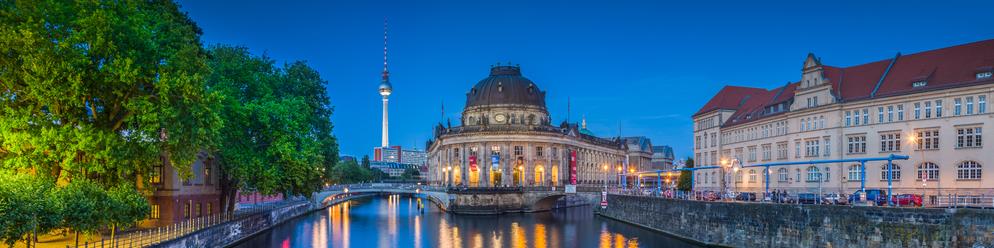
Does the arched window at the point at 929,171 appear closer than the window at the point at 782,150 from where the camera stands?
Yes

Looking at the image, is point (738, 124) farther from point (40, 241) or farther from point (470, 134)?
point (40, 241)

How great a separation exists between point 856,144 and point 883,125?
10.4 ft

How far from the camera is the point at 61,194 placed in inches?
1176

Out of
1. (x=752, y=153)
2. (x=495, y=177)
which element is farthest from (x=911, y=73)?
(x=495, y=177)

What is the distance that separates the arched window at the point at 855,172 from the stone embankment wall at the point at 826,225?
1470cm

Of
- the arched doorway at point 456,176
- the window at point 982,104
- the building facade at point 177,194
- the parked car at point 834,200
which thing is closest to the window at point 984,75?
the window at point 982,104

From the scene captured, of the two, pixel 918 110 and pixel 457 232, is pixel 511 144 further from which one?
pixel 918 110

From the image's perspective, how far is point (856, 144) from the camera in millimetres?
60000

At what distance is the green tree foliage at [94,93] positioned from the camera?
102 ft

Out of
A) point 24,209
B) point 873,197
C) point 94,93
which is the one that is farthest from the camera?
point 873,197

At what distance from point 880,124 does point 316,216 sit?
5719 cm

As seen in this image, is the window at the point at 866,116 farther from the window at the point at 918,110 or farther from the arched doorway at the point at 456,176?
the arched doorway at the point at 456,176

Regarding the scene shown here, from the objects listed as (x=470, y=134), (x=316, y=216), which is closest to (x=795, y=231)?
(x=316, y=216)

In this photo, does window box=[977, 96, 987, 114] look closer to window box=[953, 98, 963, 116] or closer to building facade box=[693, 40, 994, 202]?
building facade box=[693, 40, 994, 202]
